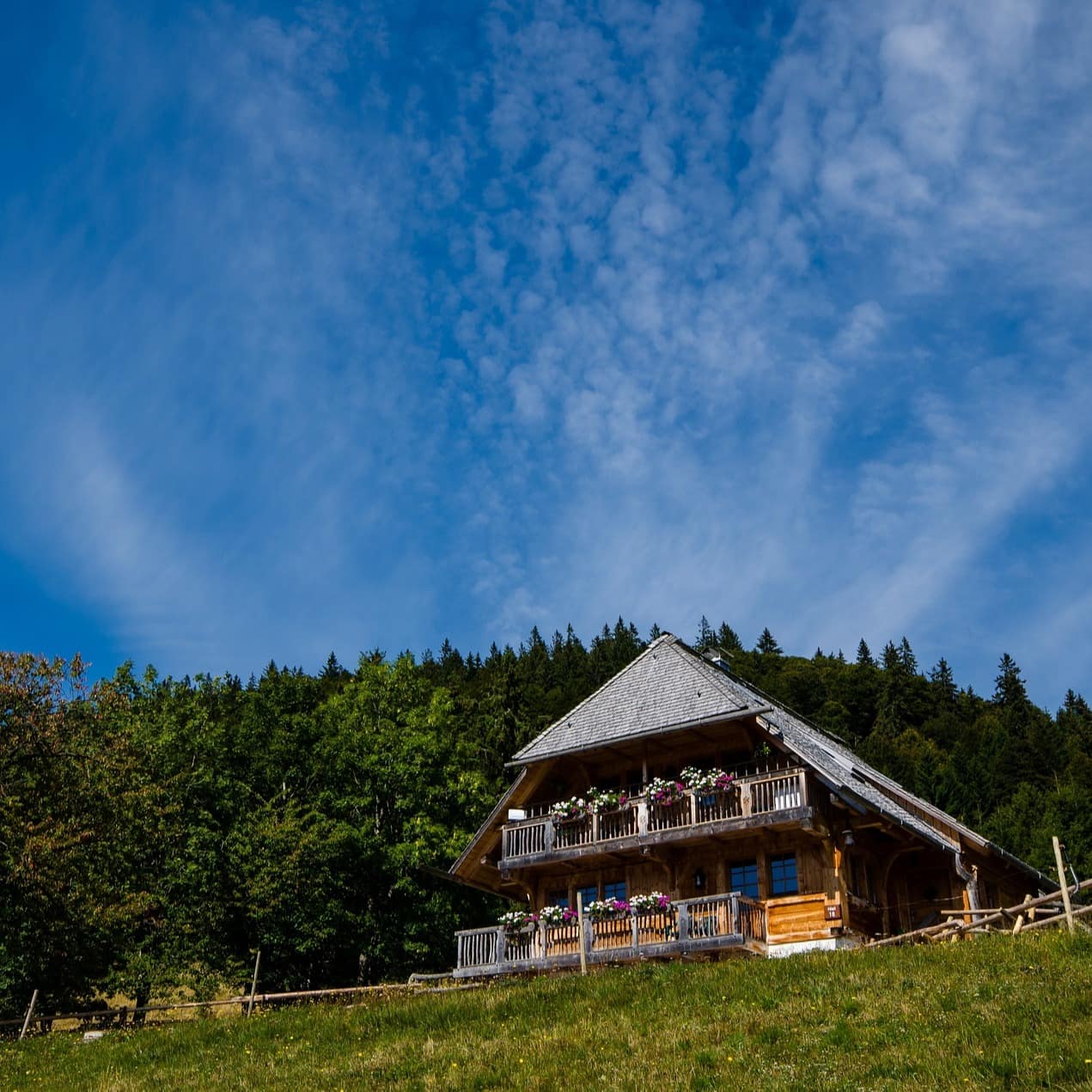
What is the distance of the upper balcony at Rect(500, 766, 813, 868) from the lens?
28016mm

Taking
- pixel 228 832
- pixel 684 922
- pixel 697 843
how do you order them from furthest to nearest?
pixel 228 832, pixel 697 843, pixel 684 922

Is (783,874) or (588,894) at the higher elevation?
(588,894)

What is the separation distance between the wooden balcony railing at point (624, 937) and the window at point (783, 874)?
1.29m

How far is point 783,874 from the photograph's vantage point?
29281 millimetres

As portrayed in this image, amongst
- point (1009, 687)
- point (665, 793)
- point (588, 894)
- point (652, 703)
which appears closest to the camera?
point (665, 793)

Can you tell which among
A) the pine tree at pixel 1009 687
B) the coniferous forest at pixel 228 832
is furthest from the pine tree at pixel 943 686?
the coniferous forest at pixel 228 832

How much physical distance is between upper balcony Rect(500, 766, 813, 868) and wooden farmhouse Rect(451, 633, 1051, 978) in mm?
44

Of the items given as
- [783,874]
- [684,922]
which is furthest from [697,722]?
[684,922]

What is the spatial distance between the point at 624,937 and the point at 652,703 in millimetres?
6480

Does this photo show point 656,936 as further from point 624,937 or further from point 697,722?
point 697,722

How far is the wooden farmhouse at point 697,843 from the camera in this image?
90.7 ft

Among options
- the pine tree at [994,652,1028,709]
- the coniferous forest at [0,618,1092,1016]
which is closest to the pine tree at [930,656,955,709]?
the pine tree at [994,652,1028,709]

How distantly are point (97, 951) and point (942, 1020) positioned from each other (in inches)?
1164

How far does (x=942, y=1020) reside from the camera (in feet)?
51.0
